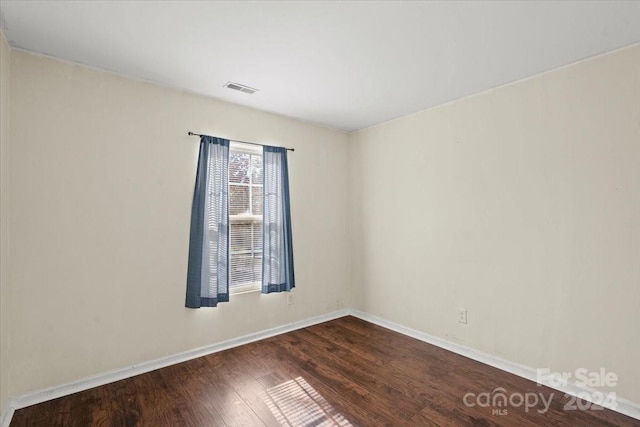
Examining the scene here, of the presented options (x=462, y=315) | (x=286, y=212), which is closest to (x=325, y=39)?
(x=286, y=212)

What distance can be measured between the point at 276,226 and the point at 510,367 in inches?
102

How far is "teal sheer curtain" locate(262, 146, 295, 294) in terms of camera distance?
3.37 m

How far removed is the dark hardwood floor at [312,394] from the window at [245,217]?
2.46 feet

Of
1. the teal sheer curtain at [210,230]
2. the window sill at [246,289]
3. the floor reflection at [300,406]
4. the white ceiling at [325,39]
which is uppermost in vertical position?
the white ceiling at [325,39]

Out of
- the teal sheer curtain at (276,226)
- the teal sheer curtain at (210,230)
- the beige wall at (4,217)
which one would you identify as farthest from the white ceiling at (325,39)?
the teal sheer curtain at (276,226)

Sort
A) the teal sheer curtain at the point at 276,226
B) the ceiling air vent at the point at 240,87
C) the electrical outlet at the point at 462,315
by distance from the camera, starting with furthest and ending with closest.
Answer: the teal sheer curtain at the point at 276,226 < the electrical outlet at the point at 462,315 < the ceiling air vent at the point at 240,87

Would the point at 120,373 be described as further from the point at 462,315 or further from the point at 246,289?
the point at 462,315

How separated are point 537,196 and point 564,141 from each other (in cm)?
46

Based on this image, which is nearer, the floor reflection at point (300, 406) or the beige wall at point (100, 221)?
the floor reflection at point (300, 406)

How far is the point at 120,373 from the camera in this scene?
2.49 m

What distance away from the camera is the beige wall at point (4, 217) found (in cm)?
195

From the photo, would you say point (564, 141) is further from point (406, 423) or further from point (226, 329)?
point (226, 329)

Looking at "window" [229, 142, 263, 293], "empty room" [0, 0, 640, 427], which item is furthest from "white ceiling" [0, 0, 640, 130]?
"window" [229, 142, 263, 293]

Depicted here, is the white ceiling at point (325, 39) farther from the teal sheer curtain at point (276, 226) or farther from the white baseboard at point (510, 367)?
the white baseboard at point (510, 367)
